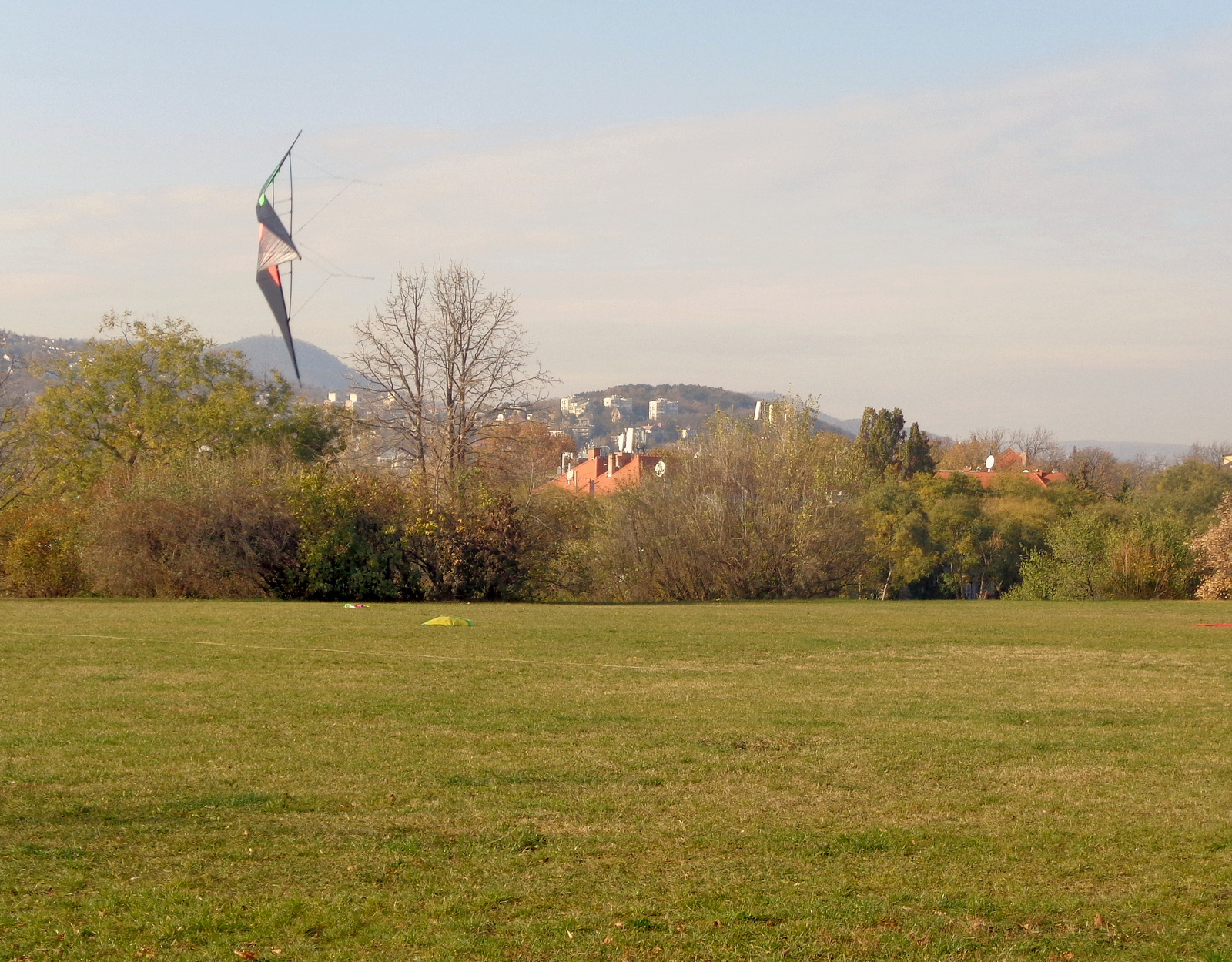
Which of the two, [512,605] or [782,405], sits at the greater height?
[782,405]

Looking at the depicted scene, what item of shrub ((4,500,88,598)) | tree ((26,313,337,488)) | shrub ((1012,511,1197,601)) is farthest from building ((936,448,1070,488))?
shrub ((4,500,88,598))

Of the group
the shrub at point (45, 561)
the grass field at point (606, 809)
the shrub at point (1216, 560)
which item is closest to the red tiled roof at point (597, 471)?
the shrub at point (1216, 560)

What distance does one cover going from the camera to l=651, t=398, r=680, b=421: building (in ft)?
598

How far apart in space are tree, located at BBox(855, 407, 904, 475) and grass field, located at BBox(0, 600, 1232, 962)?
76.1 metres

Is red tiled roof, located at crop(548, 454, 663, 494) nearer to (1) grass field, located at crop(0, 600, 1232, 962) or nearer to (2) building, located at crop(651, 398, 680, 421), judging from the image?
(1) grass field, located at crop(0, 600, 1232, 962)

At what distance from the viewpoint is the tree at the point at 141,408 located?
140ft

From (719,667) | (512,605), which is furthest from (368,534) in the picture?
(719,667)

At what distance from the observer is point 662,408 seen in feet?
618

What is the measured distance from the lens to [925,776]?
8570 millimetres

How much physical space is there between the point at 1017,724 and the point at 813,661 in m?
5.24

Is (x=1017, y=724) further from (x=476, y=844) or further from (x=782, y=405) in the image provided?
(x=782, y=405)

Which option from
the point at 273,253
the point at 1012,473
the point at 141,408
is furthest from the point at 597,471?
the point at 273,253

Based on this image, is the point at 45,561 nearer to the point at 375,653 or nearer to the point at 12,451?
the point at 12,451

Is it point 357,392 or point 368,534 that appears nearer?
point 368,534
